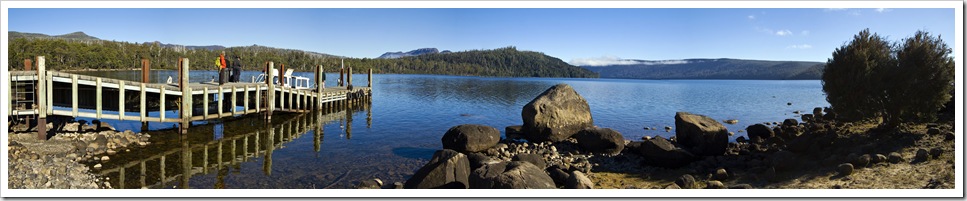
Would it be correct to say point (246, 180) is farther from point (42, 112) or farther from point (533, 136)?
point (533, 136)

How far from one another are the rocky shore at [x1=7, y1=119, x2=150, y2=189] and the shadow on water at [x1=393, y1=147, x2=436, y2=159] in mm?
9701

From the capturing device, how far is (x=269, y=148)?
68.6ft

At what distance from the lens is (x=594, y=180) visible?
15.2 m

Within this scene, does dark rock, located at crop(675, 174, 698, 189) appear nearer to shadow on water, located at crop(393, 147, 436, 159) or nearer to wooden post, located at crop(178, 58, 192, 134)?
shadow on water, located at crop(393, 147, 436, 159)

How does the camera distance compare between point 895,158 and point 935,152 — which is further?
point 895,158

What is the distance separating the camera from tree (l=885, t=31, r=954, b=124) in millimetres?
15492

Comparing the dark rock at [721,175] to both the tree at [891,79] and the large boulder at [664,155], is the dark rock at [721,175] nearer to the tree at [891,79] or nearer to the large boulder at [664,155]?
the large boulder at [664,155]

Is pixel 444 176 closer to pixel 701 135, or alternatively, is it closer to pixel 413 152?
pixel 413 152

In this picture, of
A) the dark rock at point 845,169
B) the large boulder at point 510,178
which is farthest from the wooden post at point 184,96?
the dark rock at point 845,169

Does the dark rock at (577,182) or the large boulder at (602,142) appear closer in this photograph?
the dark rock at (577,182)

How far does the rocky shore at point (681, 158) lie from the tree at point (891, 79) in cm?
66

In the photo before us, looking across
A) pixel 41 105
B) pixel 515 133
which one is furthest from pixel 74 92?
pixel 515 133

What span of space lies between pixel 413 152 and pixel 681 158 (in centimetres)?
1055

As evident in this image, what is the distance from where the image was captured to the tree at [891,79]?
51.4 feet
